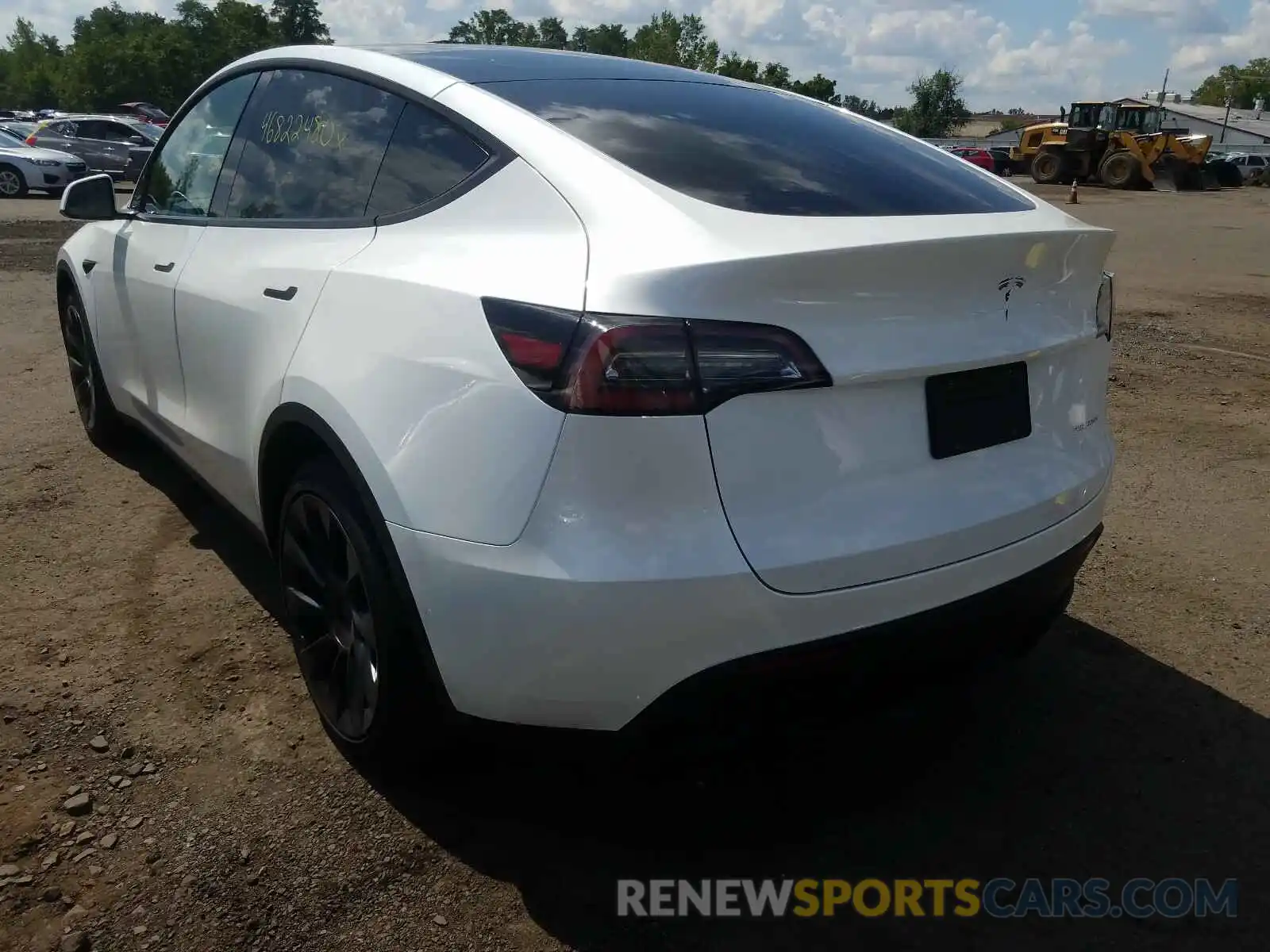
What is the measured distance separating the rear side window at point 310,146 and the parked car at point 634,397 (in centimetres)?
2

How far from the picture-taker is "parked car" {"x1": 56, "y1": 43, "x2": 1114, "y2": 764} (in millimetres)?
1822

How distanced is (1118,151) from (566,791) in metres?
35.6

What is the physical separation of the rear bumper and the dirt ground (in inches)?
5.8

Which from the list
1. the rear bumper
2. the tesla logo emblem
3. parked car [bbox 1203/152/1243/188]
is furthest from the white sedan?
parked car [bbox 1203/152/1243/188]

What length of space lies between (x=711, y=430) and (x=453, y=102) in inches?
46.5

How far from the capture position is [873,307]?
195cm

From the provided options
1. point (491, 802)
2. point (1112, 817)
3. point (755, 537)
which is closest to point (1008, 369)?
point (755, 537)

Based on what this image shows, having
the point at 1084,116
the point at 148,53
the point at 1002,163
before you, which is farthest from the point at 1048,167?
the point at 148,53

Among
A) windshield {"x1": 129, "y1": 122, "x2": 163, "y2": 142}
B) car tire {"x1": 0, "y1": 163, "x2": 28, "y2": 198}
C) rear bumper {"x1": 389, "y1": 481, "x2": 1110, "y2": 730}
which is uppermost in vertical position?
windshield {"x1": 129, "y1": 122, "x2": 163, "y2": 142}

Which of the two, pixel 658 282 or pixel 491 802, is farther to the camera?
pixel 491 802

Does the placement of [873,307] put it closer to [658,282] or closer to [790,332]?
[790,332]

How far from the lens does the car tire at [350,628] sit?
86.0 inches

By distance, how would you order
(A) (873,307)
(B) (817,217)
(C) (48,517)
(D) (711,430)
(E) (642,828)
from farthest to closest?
1. (C) (48,517)
2. (E) (642,828)
3. (B) (817,217)
4. (A) (873,307)
5. (D) (711,430)

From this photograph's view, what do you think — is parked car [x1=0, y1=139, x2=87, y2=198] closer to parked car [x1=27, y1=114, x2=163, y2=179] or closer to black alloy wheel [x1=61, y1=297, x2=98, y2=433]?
parked car [x1=27, y1=114, x2=163, y2=179]
